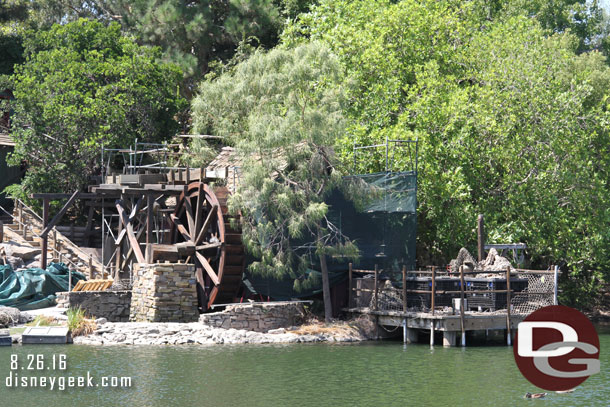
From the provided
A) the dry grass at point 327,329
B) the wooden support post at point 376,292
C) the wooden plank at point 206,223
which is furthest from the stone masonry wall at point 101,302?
the wooden support post at point 376,292

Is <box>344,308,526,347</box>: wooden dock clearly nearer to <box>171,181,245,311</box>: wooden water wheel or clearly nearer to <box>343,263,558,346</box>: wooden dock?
<box>343,263,558,346</box>: wooden dock

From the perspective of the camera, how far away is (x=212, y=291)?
2620 cm

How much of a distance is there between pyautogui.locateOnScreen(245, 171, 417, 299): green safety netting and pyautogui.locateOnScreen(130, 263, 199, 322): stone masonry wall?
1.95m

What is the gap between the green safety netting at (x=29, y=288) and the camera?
2575 centimetres

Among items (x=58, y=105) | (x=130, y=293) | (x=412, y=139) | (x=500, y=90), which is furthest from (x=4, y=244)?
(x=500, y=90)

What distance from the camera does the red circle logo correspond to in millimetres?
18281

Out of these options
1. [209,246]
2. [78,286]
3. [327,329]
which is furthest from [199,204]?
[327,329]

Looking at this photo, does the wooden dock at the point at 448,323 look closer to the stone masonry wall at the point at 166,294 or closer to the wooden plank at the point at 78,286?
the stone masonry wall at the point at 166,294

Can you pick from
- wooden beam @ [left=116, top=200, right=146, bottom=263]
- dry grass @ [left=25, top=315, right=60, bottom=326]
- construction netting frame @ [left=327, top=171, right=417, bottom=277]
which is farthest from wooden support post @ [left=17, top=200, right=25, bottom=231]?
construction netting frame @ [left=327, top=171, right=417, bottom=277]

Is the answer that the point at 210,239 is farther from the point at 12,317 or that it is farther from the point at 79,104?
the point at 79,104

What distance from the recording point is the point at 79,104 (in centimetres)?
3434

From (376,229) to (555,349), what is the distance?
23.5 ft

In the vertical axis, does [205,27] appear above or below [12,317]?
above

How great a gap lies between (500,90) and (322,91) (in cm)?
659
